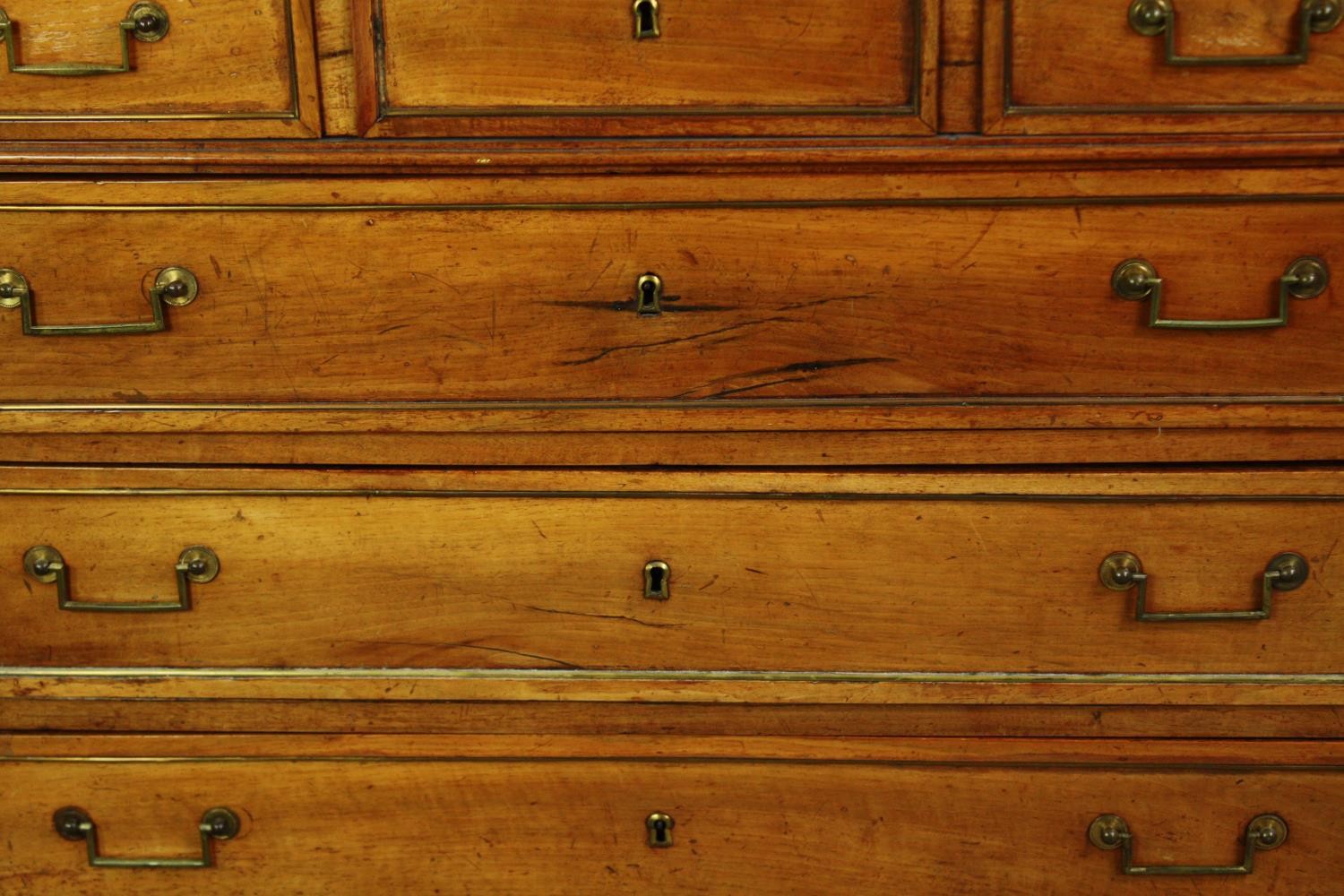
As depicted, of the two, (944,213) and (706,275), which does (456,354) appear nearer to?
(706,275)

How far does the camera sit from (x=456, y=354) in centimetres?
138

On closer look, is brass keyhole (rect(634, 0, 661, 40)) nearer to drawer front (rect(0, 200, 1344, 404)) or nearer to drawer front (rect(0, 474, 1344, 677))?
drawer front (rect(0, 200, 1344, 404))


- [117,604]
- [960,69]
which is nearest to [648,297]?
[960,69]

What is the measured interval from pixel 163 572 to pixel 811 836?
73 centimetres

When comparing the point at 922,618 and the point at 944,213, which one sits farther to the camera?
the point at 922,618

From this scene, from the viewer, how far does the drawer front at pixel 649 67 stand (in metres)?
1.28

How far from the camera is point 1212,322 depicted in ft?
4.37

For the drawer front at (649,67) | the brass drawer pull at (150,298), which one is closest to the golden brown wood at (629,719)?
the brass drawer pull at (150,298)

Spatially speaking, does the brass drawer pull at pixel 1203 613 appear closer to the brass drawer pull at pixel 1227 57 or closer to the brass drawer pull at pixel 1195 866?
the brass drawer pull at pixel 1195 866

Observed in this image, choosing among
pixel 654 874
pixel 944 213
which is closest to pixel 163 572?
pixel 654 874

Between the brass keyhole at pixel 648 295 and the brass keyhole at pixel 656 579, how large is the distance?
26 cm

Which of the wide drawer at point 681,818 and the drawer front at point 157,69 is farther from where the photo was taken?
the wide drawer at point 681,818

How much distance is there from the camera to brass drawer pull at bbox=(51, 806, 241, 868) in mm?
1474

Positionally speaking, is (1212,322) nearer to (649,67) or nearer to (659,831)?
(649,67)
